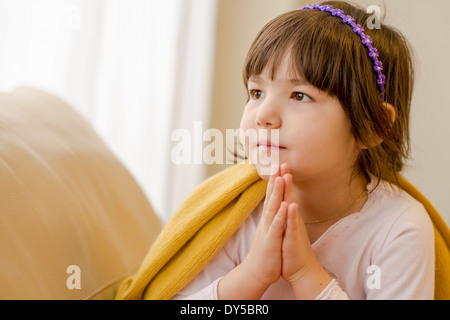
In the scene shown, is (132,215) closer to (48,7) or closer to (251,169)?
(251,169)

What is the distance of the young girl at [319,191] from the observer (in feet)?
2.59

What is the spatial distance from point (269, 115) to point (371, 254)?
0.31 meters

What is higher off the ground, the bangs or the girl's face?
the bangs

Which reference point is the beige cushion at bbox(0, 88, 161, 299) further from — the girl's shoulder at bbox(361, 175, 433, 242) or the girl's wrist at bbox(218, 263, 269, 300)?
the girl's shoulder at bbox(361, 175, 433, 242)

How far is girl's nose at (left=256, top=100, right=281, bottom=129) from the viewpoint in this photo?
0.79 metres

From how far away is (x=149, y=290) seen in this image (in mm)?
933

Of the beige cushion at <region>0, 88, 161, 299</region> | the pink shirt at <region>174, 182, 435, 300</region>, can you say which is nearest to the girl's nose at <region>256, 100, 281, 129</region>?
the pink shirt at <region>174, 182, 435, 300</region>

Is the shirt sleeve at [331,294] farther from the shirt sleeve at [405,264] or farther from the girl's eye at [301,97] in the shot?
the girl's eye at [301,97]

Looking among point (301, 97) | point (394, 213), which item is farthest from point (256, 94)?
point (394, 213)

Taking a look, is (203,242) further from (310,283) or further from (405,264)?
(405,264)

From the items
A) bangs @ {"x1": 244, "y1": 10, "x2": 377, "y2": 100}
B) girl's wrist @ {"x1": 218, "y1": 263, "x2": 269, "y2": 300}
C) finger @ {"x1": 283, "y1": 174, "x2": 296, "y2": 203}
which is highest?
bangs @ {"x1": 244, "y1": 10, "x2": 377, "y2": 100}

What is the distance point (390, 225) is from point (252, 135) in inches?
11.1
